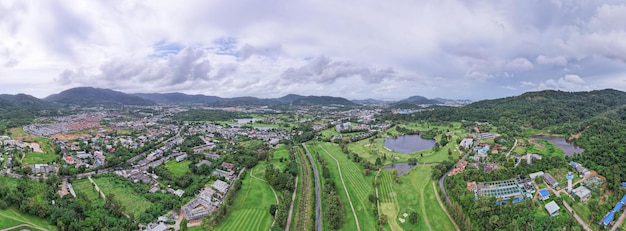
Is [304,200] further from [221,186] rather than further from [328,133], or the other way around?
[328,133]

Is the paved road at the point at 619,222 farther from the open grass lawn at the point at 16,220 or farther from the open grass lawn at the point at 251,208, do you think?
the open grass lawn at the point at 16,220

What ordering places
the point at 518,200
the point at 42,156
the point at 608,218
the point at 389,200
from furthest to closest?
the point at 42,156 → the point at 389,200 → the point at 518,200 → the point at 608,218

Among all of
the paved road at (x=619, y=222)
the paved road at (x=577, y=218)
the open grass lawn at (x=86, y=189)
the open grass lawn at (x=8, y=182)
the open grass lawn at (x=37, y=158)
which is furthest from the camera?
the open grass lawn at (x=37, y=158)

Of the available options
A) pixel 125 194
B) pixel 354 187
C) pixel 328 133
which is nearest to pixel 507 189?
pixel 354 187

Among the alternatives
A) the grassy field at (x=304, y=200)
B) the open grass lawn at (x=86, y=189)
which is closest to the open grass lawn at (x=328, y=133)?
the grassy field at (x=304, y=200)

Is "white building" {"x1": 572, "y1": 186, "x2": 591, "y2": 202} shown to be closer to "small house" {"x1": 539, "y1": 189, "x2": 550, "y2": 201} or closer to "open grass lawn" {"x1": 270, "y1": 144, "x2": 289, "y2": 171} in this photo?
"small house" {"x1": 539, "y1": 189, "x2": 550, "y2": 201}

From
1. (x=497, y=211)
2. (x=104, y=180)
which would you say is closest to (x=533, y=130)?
(x=497, y=211)
